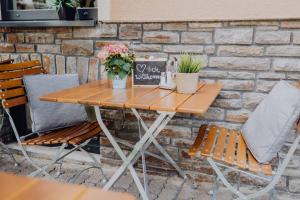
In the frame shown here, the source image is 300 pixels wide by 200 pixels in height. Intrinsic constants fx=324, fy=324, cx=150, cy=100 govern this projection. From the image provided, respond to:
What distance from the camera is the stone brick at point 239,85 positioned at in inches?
101

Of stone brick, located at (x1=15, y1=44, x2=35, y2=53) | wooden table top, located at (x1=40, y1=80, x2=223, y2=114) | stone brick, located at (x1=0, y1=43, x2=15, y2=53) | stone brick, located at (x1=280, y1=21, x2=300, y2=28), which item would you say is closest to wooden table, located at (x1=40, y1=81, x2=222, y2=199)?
Answer: wooden table top, located at (x1=40, y1=80, x2=223, y2=114)

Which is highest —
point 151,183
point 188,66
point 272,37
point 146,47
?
point 272,37

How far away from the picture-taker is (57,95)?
2.12 metres

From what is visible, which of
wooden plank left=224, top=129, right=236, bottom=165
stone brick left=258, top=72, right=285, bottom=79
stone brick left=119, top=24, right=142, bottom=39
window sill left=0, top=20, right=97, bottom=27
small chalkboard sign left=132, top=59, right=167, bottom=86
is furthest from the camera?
window sill left=0, top=20, right=97, bottom=27

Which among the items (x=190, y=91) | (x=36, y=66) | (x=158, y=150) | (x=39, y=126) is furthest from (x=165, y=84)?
(x=36, y=66)

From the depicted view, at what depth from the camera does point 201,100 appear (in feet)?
6.49

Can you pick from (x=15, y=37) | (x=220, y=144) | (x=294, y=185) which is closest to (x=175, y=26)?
(x=220, y=144)

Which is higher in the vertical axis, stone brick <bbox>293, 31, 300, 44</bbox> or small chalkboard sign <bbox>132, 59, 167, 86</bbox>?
stone brick <bbox>293, 31, 300, 44</bbox>

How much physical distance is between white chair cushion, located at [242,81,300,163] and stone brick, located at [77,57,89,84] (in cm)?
160

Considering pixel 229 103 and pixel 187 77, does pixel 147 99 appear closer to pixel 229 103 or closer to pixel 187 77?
pixel 187 77

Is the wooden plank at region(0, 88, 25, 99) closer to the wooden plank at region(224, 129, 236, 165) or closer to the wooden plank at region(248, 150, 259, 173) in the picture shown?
the wooden plank at region(224, 129, 236, 165)

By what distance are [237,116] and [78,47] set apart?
1.59 m

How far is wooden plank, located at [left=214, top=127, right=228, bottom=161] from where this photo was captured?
6.60ft

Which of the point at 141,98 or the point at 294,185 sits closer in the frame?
the point at 141,98
